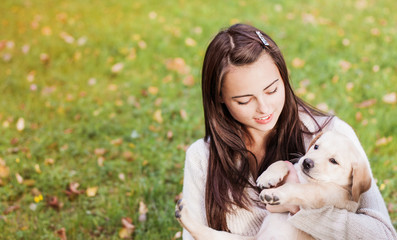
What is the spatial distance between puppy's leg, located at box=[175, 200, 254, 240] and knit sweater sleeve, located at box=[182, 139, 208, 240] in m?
0.28

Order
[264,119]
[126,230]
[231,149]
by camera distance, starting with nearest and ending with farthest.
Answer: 1. [264,119]
2. [231,149]
3. [126,230]

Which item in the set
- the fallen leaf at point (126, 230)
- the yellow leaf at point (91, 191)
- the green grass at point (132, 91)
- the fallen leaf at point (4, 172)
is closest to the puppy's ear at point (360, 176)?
the green grass at point (132, 91)

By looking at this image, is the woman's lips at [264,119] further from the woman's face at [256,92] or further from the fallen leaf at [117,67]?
the fallen leaf at [117,67]

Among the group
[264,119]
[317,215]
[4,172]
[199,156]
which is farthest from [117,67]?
[317,215]

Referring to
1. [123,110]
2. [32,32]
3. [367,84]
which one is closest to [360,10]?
[367,84]

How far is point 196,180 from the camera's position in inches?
99.2

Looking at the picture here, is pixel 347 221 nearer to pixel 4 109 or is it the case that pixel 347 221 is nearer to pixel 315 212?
pixel 315 212

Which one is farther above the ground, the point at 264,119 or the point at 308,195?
the point at 264,119

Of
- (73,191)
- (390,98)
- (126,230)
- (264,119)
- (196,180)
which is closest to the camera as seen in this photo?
(264,119)

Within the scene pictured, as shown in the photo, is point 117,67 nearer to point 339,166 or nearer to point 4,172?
point 4,172

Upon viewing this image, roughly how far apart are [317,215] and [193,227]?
1.96 ft

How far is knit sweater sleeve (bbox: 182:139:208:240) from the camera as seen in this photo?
2.48 m

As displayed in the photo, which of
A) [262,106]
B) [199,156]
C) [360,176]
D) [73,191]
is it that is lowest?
[73,191]

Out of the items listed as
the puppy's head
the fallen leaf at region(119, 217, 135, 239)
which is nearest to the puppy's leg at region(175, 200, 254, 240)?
the puppy's head
